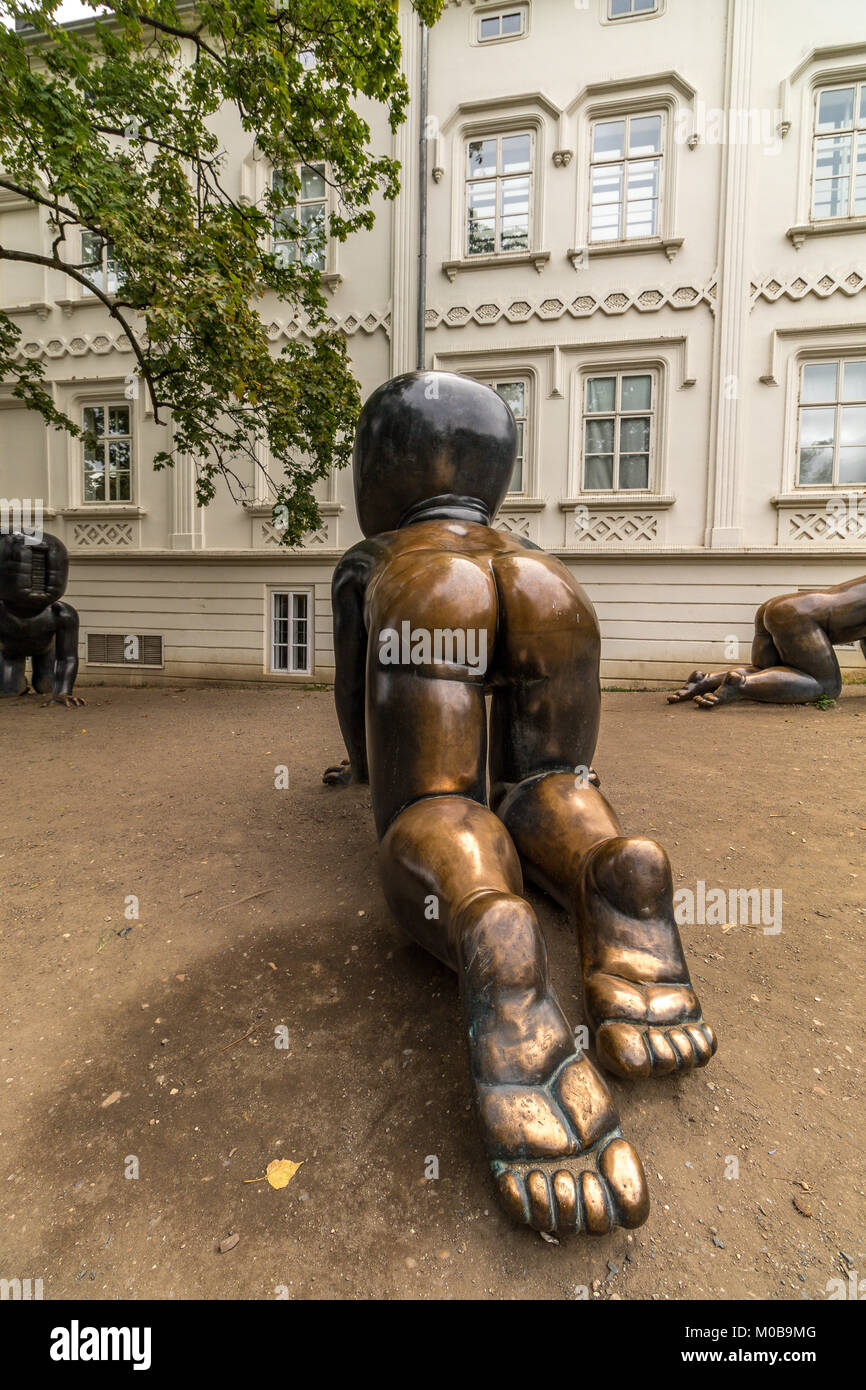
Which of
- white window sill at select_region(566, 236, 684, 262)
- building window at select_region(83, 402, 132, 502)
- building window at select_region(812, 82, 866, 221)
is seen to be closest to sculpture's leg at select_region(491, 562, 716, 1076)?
white window sill at select_region(566, 236, 684, 262)

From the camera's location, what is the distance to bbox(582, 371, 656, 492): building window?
926 cm

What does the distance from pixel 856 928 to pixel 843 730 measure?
316 centimetres

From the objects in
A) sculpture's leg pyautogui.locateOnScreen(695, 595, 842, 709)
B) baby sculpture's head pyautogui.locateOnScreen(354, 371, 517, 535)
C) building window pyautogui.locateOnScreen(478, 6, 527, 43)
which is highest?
building window pyautogui.locateOnScreen(478, 6, 527, 43)

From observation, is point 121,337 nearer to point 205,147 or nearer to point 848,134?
point 205,147

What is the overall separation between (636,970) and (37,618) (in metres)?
6.97

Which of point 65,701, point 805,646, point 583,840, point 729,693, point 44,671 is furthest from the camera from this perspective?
point 44,671

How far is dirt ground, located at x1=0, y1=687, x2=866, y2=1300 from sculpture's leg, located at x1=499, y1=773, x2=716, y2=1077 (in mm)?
130

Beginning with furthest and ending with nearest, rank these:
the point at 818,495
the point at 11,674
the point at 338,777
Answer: the point at 818,495, the point at 11,674, the point at 338,777

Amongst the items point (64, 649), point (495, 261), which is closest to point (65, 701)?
point (64, 649)

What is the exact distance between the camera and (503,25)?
31.2 feet

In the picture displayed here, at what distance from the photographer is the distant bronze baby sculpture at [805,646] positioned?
5434mm

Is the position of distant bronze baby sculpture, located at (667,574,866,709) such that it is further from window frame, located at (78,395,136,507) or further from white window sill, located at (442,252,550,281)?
window frame, located at (78,395,136,507)
